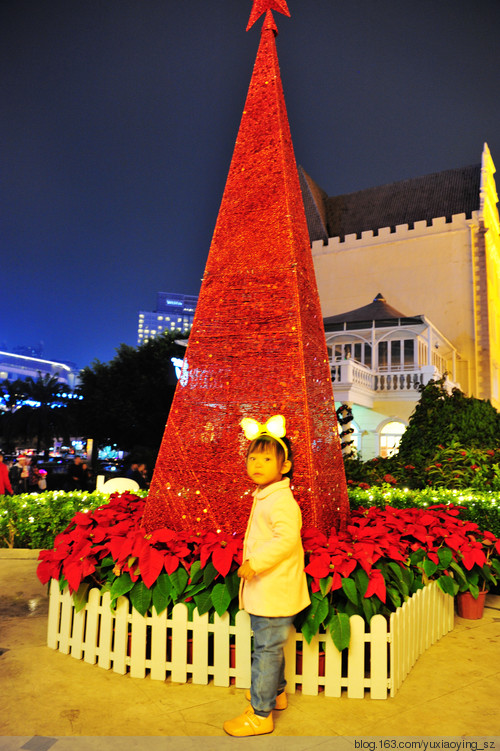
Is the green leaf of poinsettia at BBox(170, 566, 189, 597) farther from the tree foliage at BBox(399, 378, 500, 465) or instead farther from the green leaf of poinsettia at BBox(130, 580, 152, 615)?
the tree foliage at BBox(399, 378, 500, 465)

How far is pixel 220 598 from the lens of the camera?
3.31 m

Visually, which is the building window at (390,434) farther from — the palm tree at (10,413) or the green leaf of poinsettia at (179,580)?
the palm tree at (10,413)

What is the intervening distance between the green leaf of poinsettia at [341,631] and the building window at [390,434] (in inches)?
731

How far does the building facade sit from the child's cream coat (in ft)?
56.2

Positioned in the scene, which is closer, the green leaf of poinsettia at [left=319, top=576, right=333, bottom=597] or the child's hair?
the child's hair

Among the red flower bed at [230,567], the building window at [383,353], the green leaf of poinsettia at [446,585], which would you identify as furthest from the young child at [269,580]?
the building window at [383,353]

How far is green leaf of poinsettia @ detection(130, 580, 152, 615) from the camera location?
3.44 meters

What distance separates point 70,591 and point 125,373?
2738cm

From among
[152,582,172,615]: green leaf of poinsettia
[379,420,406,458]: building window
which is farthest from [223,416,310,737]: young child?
[379,420,406,458]: building window

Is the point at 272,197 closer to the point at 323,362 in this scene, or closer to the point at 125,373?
the point at 323,362

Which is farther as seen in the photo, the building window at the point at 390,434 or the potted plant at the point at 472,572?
the building window at the point at 390,434

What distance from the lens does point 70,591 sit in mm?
3863

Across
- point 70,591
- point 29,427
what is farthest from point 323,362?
point 29,427

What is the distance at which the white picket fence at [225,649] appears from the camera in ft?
10.5
